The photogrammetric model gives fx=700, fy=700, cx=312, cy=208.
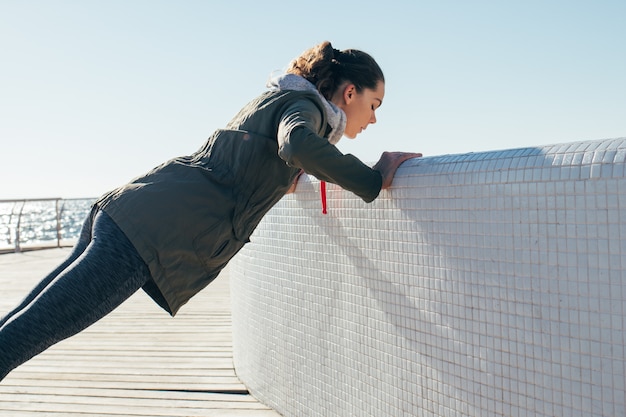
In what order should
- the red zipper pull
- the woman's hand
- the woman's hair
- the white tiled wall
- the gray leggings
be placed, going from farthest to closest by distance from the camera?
the red zipper pull < the woman's hair < the woman's hand < the gray leggings < the white tiled wall

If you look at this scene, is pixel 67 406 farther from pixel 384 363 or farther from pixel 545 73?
pixel 545 73

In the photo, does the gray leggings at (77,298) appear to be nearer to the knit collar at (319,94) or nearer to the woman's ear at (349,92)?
the knit collar at (319,94)

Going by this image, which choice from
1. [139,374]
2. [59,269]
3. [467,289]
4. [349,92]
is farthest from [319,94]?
[139,374]

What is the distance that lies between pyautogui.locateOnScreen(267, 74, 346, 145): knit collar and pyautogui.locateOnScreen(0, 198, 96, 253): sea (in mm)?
8763

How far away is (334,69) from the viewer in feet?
6.93

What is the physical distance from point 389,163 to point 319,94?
28 cm

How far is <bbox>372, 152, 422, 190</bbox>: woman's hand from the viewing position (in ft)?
6.35

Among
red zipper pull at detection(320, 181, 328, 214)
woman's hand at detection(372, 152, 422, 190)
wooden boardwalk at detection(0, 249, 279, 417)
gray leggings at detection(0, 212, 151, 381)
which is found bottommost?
wooden boardwalk at detection(0, 249, 279, 417)

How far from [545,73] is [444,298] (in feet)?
119

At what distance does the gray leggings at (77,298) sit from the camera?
1.59 meters

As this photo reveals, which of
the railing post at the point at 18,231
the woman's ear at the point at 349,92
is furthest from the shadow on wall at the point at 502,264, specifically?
the railing post at the point at 18,231

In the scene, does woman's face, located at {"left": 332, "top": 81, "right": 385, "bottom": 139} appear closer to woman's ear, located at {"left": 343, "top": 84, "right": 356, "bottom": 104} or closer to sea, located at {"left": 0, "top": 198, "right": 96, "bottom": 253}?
woman's ear, located at {"left": 343, "top": 84, "right": 356, "bottom": 104}

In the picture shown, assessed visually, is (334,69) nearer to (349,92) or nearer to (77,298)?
(349,92)

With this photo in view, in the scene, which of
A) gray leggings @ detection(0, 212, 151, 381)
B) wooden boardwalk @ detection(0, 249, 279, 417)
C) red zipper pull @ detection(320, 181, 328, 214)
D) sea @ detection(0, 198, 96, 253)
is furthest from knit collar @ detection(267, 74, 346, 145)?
sea @ detection(0, 198, 96, 253)
